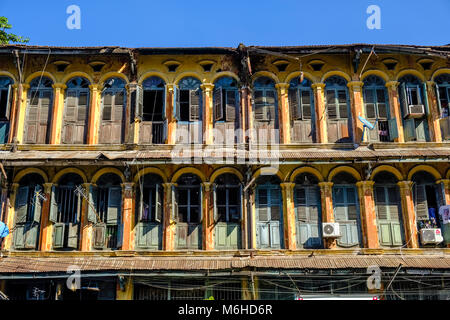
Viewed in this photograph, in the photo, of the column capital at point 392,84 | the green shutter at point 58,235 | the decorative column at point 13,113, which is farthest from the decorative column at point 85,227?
the column capital at point 392,84

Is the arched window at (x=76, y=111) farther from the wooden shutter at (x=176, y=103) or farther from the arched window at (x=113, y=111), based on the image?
the wooden shutter at (x=176, y=103)

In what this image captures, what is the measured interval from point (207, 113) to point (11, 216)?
19.4 ft

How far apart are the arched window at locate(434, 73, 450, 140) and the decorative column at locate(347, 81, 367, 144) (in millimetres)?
2170

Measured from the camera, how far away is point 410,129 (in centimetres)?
1303

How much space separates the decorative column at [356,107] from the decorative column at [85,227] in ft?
24.2

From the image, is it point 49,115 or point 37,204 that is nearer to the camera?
point 37,204

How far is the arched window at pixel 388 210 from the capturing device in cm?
1225

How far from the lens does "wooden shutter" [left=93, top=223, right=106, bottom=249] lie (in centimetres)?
1218

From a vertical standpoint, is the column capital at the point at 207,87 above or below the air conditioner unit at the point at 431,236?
above

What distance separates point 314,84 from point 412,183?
3822mm
